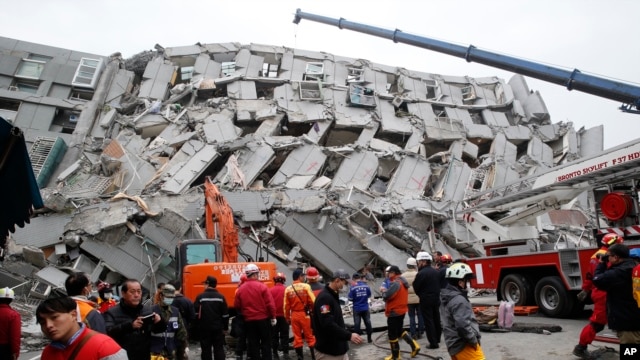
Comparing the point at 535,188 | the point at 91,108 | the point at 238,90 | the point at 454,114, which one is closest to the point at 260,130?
the point at 238,90

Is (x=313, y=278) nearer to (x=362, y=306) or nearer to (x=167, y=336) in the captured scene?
(x=362, y=306)

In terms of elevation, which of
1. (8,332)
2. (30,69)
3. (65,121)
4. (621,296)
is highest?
(30,69)

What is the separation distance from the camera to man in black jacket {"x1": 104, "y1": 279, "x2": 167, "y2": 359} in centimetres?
395

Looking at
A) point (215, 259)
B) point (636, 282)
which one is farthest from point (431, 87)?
point (636, 282)

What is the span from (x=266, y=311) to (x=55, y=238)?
11.8 meters

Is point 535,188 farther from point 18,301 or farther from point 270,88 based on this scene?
point 270,88

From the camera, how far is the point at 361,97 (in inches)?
988

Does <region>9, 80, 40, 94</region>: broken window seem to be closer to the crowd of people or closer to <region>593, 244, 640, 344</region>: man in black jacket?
the crowd of people

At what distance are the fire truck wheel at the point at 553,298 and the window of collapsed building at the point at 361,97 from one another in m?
16.3

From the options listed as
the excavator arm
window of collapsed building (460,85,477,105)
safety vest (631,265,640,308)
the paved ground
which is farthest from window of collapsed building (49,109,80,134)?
safety vest (631,265,640,308)

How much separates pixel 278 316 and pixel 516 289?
5937 mm

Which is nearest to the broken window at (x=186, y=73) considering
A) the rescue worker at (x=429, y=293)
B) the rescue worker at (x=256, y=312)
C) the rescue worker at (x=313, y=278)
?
the rescue worker at (x=313, y=278)

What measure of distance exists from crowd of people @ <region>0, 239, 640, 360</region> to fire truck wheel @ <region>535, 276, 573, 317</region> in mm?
2525

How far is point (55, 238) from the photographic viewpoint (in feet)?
50.3
